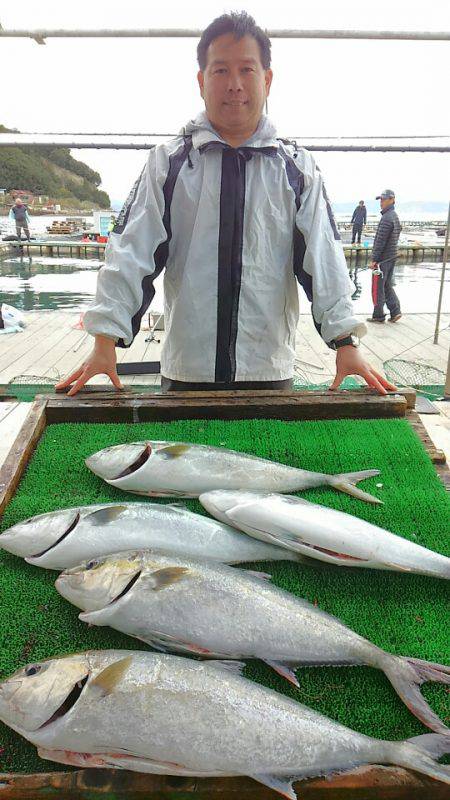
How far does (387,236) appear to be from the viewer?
10.1 meters

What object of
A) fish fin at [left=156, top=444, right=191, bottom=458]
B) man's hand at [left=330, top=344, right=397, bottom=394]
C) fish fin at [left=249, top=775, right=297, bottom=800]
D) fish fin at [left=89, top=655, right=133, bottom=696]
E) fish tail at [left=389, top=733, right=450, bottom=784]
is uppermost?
man's hand at [left=330, top=344, right=397, bottom=394]

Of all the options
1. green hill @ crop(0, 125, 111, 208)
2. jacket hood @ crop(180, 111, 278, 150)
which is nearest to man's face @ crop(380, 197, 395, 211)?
jacket hood @ crop(180, 111, 278, 150)

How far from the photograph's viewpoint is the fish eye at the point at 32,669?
1.09 m

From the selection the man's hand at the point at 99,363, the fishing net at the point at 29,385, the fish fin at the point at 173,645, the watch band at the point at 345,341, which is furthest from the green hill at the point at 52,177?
the fish fin at the point at 173,645

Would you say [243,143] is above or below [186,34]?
below

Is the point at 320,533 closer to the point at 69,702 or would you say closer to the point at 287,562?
the point at 287,562

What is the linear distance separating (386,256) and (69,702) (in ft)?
33.3

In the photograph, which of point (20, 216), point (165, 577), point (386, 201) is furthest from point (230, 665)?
point (20, 216)

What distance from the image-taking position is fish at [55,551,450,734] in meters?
1.19

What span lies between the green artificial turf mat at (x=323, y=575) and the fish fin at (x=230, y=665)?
3 cm

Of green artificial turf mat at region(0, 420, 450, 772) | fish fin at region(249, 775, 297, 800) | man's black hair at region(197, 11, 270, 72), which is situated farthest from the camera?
man's black hair at region(197, 11, 270, 72)

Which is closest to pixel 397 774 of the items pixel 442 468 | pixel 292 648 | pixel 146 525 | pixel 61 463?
pixel 292 648

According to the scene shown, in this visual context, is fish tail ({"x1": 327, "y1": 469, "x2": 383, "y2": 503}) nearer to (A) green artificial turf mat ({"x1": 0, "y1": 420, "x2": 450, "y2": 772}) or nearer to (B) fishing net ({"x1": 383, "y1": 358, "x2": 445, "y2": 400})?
(A) green artificial turf mat ({"x1": 0, "y1": 420, "x2": 450, "y2": 772})

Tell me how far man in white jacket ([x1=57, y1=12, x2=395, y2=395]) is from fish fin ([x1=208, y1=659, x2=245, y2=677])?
1.49 metres
